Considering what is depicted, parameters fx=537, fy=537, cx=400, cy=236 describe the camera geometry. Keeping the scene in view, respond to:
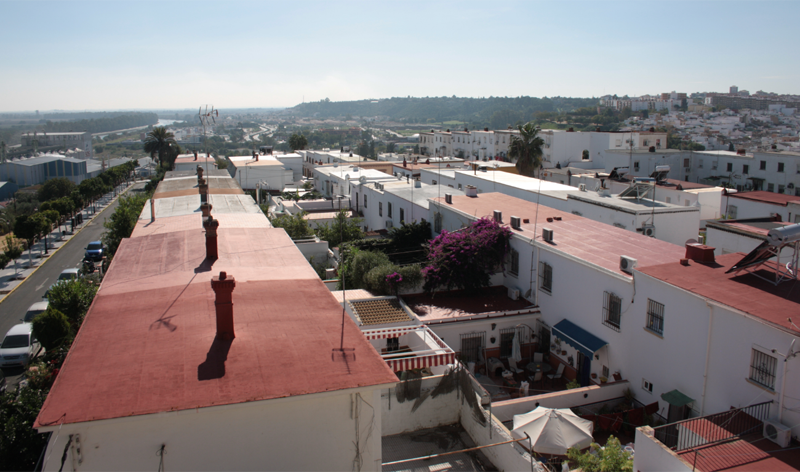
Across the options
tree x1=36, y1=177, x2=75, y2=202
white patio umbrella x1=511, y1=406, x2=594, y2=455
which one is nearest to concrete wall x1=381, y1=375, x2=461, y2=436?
white patio umbrella x1=511, y1=406, x2=594, y2=455

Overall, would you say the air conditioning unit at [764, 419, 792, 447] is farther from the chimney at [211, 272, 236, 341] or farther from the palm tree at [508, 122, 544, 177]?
the palm tree at [508, 122, 544, 177]

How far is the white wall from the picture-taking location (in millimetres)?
8047

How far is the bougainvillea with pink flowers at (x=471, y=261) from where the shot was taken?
21.5 metres

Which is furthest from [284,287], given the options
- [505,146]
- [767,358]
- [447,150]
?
[447,150]

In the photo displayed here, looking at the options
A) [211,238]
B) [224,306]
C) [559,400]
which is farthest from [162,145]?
[224,306]

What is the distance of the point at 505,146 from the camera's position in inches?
3046

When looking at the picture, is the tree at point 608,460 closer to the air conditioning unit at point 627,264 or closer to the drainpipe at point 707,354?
the drainpipe at point 707,354

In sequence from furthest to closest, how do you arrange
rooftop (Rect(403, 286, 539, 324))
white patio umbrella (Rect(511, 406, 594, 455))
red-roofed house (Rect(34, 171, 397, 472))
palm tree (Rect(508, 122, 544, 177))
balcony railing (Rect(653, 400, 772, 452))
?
palm tree (Rect(508, 122, 544, 177))
rooftop (Rect(403, 286, 539, 324))
white patio umbrella (Rect(511, 406, 594, 455))
balcony railing (Rect(653, 400, 772, 452))
red-roofed house (Rect(34, 171, 397, 472))

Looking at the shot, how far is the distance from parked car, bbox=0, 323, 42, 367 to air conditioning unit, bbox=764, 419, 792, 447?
84.7ft

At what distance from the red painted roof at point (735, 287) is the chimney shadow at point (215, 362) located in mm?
10940

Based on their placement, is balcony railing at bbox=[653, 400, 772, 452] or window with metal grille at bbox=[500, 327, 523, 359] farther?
window with metal grille at bbox=[500, 327, 523, 359]

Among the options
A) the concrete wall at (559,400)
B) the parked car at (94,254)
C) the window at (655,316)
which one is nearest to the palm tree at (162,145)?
the parked car at (94,254)

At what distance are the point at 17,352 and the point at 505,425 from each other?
69.7 feet

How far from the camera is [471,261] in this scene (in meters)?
21.4
